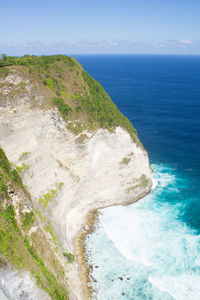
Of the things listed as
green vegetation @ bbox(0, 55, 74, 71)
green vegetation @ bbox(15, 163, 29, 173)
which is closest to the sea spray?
green vegetation @ bbox(15, 163, 29, 173)

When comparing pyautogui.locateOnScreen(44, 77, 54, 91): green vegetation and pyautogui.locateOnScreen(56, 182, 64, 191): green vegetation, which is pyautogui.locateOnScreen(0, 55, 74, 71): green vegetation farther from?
pyautogui.locateOnScreen(56, 182, 64, 191): green vegetation

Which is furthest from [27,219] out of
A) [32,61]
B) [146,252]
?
[32,61]

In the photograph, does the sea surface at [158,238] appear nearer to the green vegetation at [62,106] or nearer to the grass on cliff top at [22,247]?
the grass on cliff top at [22,247]

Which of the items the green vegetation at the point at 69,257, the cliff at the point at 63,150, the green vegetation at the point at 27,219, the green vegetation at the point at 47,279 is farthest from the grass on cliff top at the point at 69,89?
the green vegetation at the point at 47,279

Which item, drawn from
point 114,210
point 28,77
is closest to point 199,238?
point 114,210

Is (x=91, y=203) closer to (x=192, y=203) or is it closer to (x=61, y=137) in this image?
(x=61, y=137)

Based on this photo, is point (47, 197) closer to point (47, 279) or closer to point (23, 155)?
point (23, 155)
